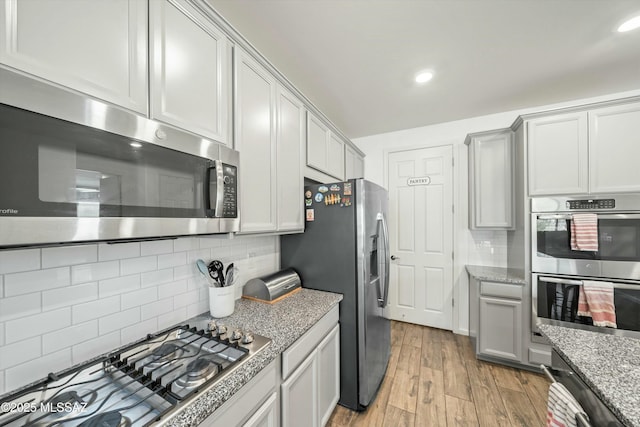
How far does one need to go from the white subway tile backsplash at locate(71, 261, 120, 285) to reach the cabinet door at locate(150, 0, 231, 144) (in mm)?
667

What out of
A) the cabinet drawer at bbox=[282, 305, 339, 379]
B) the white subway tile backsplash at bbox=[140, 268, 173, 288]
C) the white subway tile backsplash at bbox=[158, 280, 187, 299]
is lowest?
the cabinet drawer at bbox=[282, 305, 339, 379]

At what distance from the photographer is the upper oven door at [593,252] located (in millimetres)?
1825

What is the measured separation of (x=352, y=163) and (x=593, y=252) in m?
2.36

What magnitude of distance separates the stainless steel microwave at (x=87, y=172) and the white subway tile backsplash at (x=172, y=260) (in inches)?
16.3

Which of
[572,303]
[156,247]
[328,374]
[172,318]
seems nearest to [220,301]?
[172,318]

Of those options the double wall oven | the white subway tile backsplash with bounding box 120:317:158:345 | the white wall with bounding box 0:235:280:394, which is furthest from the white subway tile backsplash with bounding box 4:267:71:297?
the double wall oven

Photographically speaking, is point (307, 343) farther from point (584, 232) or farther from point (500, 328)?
point (584, 232)

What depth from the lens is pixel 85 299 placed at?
0.94 m

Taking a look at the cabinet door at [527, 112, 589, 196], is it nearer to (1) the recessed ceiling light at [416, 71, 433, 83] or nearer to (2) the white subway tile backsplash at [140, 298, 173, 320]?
(1) the recessed ceiling light at [416, 71, 433, 83]

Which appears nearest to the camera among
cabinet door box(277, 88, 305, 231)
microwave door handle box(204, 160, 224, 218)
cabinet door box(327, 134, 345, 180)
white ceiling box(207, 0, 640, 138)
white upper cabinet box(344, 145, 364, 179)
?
microwave door handle box(204, 160, 224, 218)

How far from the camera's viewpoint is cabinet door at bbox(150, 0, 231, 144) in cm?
91

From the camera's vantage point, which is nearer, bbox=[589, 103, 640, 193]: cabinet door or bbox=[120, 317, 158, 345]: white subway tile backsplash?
bbox=[120, 317, 158, 345]: white subway tile backsplash

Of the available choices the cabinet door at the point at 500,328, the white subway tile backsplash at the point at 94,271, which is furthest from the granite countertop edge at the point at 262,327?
the cabinet door at the point at 500,328

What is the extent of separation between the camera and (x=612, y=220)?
1.87m
